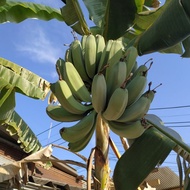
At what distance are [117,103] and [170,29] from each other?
2.18 ft

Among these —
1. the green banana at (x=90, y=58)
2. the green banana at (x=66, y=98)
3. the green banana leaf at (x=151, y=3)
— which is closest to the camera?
the green banana at (x=66, y=98)

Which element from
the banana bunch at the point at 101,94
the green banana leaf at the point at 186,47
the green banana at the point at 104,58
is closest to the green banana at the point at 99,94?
the banana bunch at the point at 101,94

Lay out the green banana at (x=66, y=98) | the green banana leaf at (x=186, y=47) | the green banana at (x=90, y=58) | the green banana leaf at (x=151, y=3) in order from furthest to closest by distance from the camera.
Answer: the green banana leaf at (x=151, y=3) < the green banana leaf at (x=186, y=47) < the green banana at (x=90, y=58) < the green banana at (x=66, y=98)

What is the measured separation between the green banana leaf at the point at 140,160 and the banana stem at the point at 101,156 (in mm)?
58

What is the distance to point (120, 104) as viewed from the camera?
4.58 feet

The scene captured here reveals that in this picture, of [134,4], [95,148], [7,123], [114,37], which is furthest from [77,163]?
[7,123]

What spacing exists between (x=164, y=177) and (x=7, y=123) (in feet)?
11.5

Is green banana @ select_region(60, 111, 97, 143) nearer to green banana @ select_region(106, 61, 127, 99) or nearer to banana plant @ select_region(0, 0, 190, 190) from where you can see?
banana plant @ select_region(0, 0, 190, 190)

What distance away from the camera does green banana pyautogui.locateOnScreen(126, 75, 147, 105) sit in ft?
5.08

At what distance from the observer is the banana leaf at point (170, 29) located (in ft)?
5.78

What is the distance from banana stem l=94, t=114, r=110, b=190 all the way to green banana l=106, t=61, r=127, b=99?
0.17 meters

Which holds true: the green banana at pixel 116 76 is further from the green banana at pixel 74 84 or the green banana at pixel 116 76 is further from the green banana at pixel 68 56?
the green banana at pixel 68 56

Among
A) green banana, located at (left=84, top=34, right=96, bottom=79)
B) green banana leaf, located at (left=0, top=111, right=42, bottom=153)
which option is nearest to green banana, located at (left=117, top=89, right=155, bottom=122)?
green banana, located at (left=84, top=34, right=96, bottom=79)

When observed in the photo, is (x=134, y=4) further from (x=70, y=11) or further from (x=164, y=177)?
(x=164, y=177)
